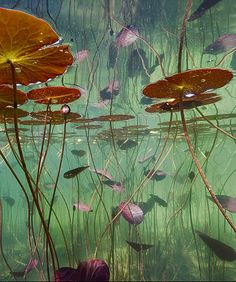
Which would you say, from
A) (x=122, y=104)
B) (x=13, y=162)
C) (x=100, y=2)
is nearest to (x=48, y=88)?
(x=100, y=2)

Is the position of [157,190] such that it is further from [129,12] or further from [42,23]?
[42,23]

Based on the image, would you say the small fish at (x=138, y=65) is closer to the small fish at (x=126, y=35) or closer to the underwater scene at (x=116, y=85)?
the underwater scene at (x=116, y=85)

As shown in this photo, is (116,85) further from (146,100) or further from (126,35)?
(126,35)

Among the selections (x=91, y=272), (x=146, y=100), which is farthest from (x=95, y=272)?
(x=146, y=100)

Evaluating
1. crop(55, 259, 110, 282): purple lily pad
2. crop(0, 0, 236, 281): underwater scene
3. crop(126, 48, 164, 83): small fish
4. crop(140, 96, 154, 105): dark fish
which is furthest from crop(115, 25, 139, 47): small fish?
crop(55, 259, 110, 282): purple lily pad

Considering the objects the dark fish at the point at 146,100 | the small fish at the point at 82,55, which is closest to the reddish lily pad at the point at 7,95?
the small fish at the point at 82,55

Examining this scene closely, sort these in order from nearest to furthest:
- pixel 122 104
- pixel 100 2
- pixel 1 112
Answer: pixel 1 112 < pixel 100 2 < pixel 122 104
